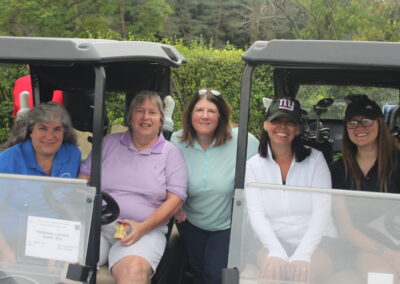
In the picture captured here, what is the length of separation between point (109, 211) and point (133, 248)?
0.82ft

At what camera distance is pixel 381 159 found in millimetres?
2473

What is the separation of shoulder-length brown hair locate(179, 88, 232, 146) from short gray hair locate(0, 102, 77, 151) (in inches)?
25.8

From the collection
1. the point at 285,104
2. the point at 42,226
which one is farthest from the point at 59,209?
the point at 285,104

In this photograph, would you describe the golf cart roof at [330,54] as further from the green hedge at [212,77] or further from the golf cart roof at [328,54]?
the green hedge at [212,77]

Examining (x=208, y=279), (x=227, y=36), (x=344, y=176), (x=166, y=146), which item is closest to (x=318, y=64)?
(x=344, y=176)

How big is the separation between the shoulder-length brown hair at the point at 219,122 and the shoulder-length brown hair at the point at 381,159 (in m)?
0.68

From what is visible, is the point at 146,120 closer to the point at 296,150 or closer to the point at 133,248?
the point at 133,248

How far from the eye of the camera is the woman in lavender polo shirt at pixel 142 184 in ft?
7.69

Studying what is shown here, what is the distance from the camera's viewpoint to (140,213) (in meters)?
2.50

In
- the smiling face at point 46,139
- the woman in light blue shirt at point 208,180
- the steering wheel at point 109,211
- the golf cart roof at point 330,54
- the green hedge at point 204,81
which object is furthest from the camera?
the green hedge at point 204,81

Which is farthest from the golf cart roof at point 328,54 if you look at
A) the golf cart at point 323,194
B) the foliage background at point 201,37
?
the foliage background at point 201,37

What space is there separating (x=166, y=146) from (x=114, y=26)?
13.0 m

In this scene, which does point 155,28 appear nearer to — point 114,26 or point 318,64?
point 114,26

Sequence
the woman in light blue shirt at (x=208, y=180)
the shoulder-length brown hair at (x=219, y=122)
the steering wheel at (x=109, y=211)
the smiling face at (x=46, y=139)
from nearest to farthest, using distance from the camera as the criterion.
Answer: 1. the steering wheel at (x=109, y=211)
2. the smiling face at (x=46, y=139)
3. the woman in light blue shirt at (x=208, y=180)
4. the shoulder-length brown hair at (x=219, y=122)
